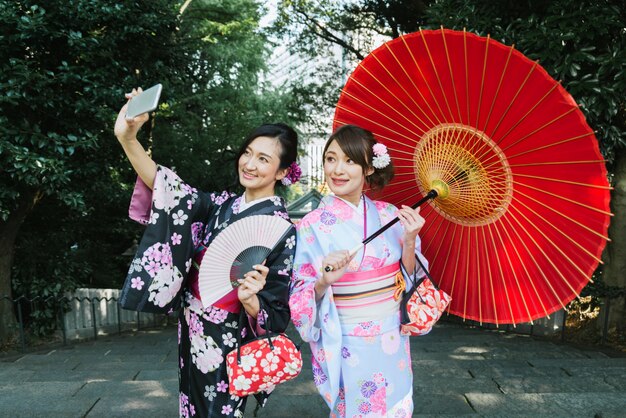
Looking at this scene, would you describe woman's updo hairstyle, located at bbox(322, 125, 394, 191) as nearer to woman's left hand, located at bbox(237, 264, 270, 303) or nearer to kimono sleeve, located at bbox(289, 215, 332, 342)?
kimono sleeve, located at bbox(289, 215, 332, 342)

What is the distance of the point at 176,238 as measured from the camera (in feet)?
7.32

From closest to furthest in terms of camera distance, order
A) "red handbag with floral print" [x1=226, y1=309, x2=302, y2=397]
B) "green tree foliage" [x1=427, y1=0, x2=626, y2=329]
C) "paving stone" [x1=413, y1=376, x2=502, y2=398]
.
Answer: "red handbag with floral print" [x1=226, y1=309, x2=302, y2=397], "paving stone" [x1=413, y1=376, x2=502, y2=398], "green tree foliage" [x1=427, y1=0, x2=626, y2=329]

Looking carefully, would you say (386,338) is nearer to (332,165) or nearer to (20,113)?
(332,165)

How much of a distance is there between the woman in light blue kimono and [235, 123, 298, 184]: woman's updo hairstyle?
23 cm

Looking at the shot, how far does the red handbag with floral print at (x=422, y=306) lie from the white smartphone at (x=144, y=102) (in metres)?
1.35

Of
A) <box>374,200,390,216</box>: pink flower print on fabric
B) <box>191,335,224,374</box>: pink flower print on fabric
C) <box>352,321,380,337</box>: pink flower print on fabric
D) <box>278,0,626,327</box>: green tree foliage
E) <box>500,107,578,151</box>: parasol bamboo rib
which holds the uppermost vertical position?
<box>278,0,626,327</box>: green tree foliage

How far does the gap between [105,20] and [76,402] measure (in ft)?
12.7

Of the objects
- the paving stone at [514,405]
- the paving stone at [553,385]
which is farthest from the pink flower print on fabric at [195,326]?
the paving stone at [553,385]

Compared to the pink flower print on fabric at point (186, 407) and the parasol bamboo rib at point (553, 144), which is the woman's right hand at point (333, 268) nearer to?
the parasol bamboo rib at point (553, 144)

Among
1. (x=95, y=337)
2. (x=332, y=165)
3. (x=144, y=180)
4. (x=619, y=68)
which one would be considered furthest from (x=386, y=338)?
(x=95, y=337)

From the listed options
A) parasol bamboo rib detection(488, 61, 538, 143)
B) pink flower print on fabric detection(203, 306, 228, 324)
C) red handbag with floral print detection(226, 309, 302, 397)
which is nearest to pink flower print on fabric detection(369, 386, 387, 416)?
red handbag with floral print detection(226, 309, 302, 397)

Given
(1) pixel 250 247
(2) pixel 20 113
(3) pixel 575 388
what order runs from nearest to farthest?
(1) pixel 250 247 < (3) pixel 575 388 < (2) pixel 20 113

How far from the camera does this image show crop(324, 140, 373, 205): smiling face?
6.93ft

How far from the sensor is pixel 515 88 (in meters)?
1.78
